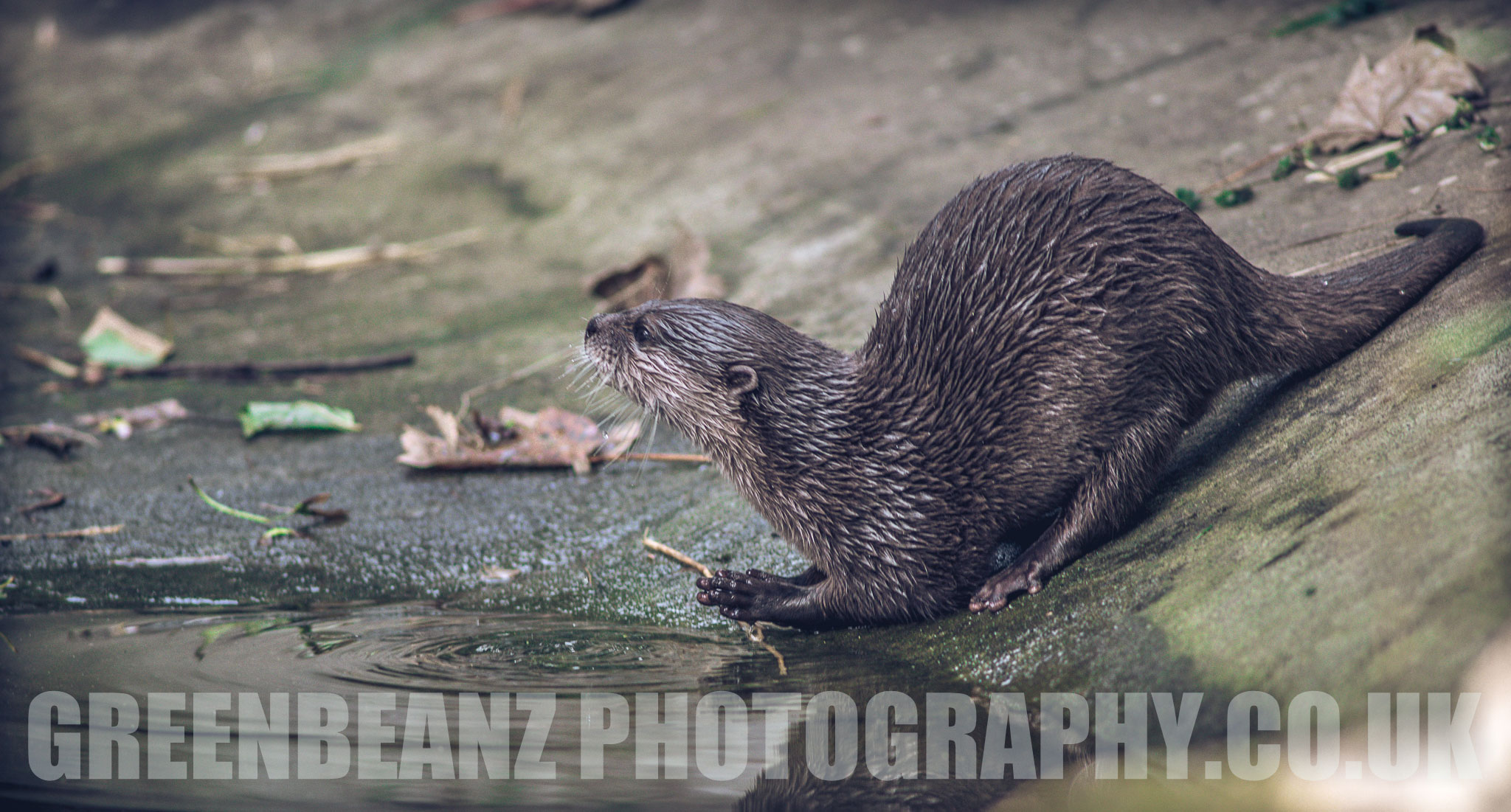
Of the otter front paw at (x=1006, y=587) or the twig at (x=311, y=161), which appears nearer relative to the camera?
the otter front paw at (x=1006, y=587)

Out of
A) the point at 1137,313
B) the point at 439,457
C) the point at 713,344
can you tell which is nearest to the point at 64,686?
the point at 439,457

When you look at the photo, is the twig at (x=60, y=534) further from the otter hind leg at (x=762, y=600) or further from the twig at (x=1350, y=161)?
the twig at (x=1350, y=161)

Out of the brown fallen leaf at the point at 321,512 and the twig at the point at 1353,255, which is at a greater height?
the twig at the point at 1353,255

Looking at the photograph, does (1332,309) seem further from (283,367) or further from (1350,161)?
(283,367)

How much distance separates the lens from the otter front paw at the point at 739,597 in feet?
7.88

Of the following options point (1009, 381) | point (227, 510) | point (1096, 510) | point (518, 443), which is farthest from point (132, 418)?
point (1096, 510)

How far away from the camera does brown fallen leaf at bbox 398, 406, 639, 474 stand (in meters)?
3.32

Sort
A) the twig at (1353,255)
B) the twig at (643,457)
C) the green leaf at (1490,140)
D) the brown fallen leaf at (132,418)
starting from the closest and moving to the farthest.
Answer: the twig at (1353,255)
the green leaf at (1490,140)
the twig at (643,457)
the brown fallen leaf at (132,418)

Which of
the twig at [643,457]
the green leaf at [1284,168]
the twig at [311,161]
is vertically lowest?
the twig at [643,457]

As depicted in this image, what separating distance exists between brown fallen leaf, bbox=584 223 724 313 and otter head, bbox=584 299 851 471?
1261 millimetres

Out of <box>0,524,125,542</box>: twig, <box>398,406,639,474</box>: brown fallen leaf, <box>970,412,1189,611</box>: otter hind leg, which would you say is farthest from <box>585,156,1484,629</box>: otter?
<box>0,524,125,542</box>: twig

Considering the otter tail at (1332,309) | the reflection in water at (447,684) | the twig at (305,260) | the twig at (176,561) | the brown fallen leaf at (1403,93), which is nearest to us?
the reflection in water at (447,684)

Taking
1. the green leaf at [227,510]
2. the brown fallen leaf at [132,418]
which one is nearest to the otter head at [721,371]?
the green leaf at [227,510]

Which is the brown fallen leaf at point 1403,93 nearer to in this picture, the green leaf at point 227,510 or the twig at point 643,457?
the twig at point 643,457
